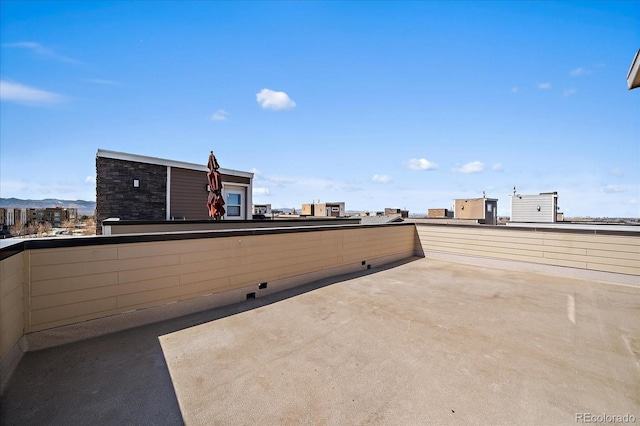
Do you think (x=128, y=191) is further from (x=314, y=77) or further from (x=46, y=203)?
(x=46, y=203)

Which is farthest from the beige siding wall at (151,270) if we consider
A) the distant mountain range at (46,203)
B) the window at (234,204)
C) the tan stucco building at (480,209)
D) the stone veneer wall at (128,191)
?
the distant mountain range at (46,203)

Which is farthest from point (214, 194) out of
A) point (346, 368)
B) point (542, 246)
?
point (542, 246)

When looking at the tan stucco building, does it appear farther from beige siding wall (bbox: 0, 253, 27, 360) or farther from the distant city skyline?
beige siding wall (bbox: 0, 253, 27, 360)

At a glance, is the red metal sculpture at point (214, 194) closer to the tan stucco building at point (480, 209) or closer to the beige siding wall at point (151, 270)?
the beige siding wall at point (151, 270)

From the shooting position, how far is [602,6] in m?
6.89

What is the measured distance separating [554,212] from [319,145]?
45.1ft

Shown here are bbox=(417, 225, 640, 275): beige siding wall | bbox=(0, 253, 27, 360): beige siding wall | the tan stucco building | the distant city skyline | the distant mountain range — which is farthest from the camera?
the distant mountain range

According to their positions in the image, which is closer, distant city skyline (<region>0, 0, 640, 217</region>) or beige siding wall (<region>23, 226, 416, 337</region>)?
beige siding wall (<region>23, 226, 416, 337</region>)

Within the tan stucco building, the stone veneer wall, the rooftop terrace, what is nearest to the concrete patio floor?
the rooftop terrace

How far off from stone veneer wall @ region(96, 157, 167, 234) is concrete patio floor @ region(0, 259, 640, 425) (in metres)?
7.67

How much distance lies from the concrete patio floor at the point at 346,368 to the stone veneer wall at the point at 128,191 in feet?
25.2

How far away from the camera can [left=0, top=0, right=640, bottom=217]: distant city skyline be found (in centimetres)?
692

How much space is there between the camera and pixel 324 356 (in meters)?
2.61

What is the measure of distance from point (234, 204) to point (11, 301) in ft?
31.6
